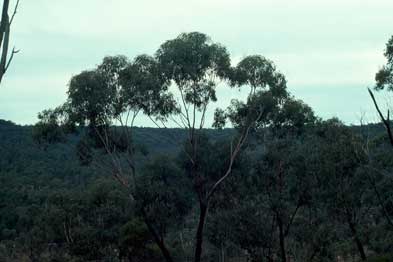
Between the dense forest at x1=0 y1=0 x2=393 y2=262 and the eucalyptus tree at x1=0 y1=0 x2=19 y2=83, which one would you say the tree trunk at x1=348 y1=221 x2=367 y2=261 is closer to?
the dense forest at x1=0 y1=0 x2=393 y2=262

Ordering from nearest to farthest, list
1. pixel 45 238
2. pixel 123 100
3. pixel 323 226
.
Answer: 1. pixel 123 100
2. pixel 323 226
3. pixel 45 238

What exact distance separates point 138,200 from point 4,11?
14.9m

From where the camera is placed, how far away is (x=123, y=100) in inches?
798

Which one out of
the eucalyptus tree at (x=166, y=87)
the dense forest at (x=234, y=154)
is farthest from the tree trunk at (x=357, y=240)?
the eucalyptus tree at (x=166, y=87)

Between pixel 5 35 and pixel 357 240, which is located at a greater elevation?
pixel 5 35

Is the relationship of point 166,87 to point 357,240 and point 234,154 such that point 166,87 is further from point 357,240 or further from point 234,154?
point 357,240

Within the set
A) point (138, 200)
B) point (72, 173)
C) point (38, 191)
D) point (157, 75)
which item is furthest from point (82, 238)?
point (72, 173)

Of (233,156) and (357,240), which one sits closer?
(233,156)

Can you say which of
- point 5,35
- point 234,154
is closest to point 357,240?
point 234,154

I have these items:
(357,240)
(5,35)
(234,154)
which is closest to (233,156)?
(234,154)

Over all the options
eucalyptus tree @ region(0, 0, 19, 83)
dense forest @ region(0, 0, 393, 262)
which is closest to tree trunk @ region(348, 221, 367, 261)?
dense forest @ region(0, 0, 393, 262)

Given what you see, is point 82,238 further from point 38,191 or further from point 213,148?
point 38,191

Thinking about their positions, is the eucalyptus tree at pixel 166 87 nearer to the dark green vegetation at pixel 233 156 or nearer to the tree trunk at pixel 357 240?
the dark green vegetation at pixel 233 156

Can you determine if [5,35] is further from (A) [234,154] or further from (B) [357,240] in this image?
(B) [357,240]
